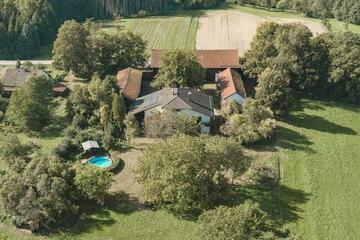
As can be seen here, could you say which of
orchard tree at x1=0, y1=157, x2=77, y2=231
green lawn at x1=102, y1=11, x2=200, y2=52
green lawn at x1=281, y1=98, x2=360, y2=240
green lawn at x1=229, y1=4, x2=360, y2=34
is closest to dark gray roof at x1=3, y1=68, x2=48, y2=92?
orchard tree at x1=0, y1=157, x2=77, y2=231

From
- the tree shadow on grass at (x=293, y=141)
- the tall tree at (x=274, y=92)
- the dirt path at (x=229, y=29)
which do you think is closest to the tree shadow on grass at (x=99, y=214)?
the tree shadow on grass at (x=293, y=141)

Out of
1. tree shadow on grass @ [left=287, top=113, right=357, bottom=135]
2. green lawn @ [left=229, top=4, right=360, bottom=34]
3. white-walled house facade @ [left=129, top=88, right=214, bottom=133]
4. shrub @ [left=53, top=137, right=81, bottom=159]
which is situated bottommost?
shrub @ [left=53, top=137, right=81, bottom=159]

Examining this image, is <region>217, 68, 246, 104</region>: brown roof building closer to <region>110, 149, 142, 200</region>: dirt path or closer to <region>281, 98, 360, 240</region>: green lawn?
<region>281, 98, 360, 240</region>: green lawn

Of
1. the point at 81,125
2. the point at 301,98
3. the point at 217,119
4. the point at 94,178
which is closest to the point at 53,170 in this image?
the point at 94,178

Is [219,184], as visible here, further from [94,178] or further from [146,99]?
[146,99]

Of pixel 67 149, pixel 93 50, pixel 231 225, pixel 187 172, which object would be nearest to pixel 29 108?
pixel 67 149

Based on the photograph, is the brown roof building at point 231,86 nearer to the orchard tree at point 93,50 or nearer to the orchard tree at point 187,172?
the orchard tree at point 93,50
